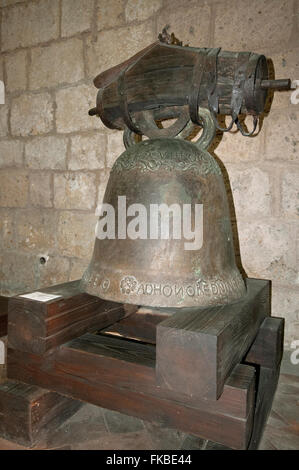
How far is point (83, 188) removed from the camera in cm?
244

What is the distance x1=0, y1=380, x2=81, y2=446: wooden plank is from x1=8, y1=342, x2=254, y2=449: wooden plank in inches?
1.7

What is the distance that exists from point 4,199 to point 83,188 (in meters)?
0.79

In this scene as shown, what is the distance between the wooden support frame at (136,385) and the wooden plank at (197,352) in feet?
0.06

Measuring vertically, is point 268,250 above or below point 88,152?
below

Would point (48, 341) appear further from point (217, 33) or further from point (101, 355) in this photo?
point (217, 33)

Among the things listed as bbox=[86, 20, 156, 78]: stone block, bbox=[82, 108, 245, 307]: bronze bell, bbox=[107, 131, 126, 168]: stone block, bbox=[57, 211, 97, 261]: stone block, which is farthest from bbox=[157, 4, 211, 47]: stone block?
bbox=[57, 211, 97, 261]: stone block

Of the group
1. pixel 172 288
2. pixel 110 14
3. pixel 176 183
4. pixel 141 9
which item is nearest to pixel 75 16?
pixel 110 14

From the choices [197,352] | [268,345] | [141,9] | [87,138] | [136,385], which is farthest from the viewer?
[87,138]

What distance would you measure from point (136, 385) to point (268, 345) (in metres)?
0.75

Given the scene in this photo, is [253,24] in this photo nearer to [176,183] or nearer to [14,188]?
[176,183]

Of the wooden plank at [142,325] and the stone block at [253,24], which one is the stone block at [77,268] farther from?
the stone block at [253,24]

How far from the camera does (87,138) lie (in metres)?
2.40

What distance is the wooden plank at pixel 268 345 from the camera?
1.56 m
